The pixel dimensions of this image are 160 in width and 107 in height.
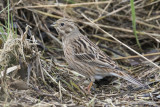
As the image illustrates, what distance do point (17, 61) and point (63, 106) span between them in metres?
0.94

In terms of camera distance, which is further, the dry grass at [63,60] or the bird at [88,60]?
the bird at [88,60]

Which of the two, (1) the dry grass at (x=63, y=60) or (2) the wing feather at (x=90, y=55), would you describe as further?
(2) the wing feather at (x=90, y=55)

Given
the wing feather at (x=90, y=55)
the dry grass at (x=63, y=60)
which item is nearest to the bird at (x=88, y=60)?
the wing feather at (x=90, y=55)

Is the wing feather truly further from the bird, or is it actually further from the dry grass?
the dry grass

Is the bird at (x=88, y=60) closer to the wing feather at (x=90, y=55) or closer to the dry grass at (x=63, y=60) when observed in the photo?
the wing feather at (x=90, y=55)

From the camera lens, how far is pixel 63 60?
5.85 metres

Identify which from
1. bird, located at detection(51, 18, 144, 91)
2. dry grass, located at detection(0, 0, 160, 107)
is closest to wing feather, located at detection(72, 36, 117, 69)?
bird, located at detection(51, 18, 144, 91)

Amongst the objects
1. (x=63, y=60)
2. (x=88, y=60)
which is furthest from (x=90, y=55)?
(x=63, y=60)

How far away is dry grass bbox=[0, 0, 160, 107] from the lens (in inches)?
149

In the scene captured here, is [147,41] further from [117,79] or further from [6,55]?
[6,55]

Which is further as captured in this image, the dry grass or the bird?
the bird

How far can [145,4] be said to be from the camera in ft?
22.1

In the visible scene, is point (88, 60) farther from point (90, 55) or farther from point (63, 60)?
point (63, 60)

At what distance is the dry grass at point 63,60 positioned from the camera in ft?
12.4
